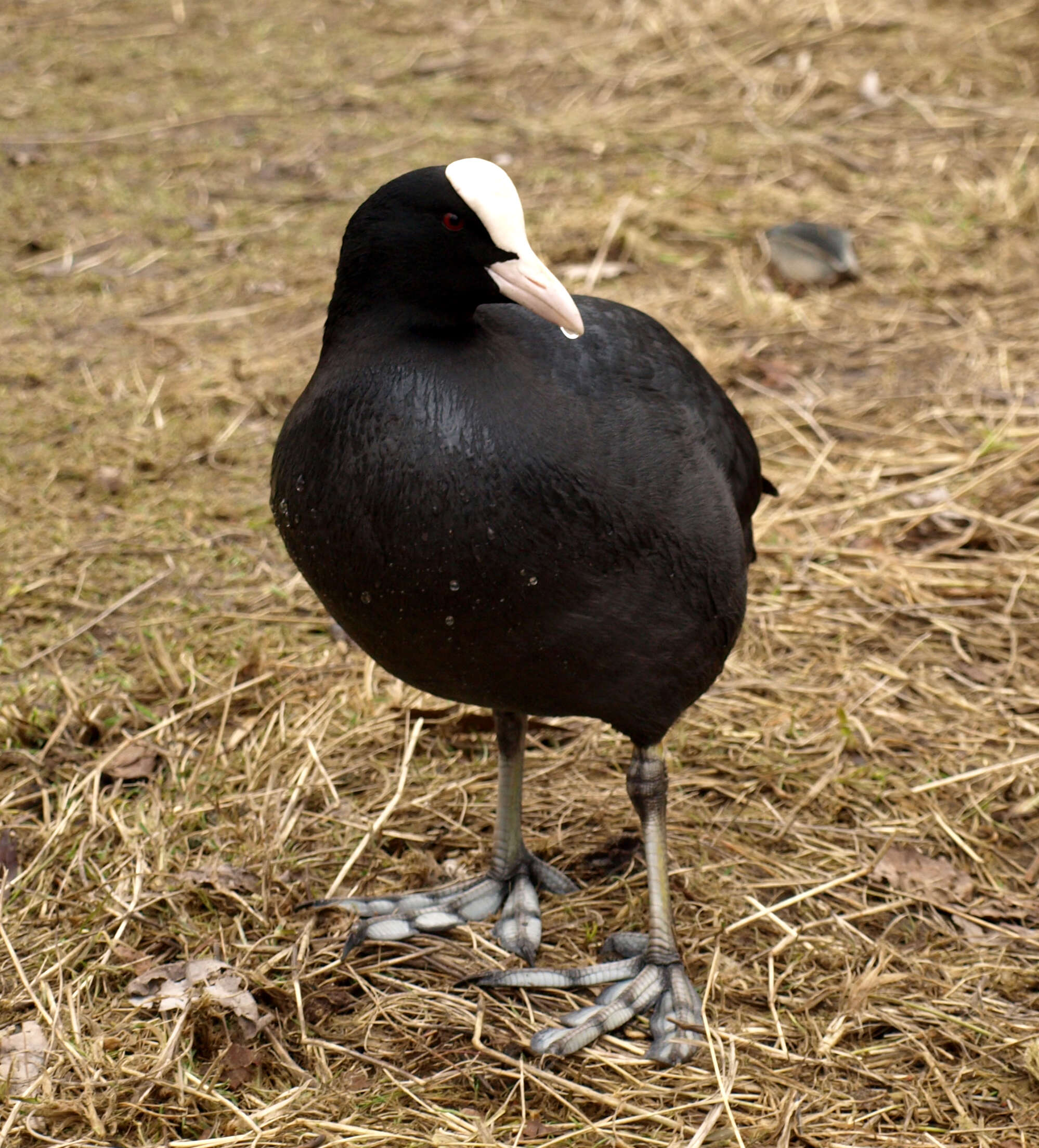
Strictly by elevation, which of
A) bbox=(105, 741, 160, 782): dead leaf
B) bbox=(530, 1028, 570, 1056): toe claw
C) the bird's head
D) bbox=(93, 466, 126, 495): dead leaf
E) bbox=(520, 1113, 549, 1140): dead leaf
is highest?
the bird's head

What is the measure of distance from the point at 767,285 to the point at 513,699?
147 inches

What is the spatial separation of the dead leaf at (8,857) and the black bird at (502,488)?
3.84 ft

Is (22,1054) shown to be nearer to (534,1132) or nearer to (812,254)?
(534,1132)

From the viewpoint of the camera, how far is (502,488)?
2293mm

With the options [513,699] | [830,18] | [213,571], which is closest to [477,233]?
[513,699]

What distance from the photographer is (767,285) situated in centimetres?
582

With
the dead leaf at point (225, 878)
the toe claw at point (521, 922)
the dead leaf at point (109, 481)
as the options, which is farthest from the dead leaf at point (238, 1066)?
the dead leaf at point (109, 481)

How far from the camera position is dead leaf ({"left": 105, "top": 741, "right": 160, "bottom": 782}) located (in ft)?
11.3

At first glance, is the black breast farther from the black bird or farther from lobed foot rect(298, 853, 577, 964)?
lobed foot rect(298, 853, 577, 964)

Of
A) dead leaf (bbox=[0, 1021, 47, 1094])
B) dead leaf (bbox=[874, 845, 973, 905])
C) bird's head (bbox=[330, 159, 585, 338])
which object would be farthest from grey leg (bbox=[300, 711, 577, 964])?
bird's head (bbox=[330, 159, 585, 338])

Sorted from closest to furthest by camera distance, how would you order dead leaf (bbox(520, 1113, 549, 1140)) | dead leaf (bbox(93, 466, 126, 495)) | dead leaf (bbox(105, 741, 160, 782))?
1. dead leaf (bbox(520, 1113, 549, 1140))
2. dead leaf (bbox(105, 741, 160, 782))
3. dead leaf (bbox(93, 466, 126, 495))

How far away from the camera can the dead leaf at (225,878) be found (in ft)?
10.1

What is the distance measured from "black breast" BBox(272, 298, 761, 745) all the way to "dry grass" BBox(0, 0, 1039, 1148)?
2.37 feet

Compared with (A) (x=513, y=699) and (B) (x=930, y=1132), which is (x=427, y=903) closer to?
(A) (x=513, y=699)
